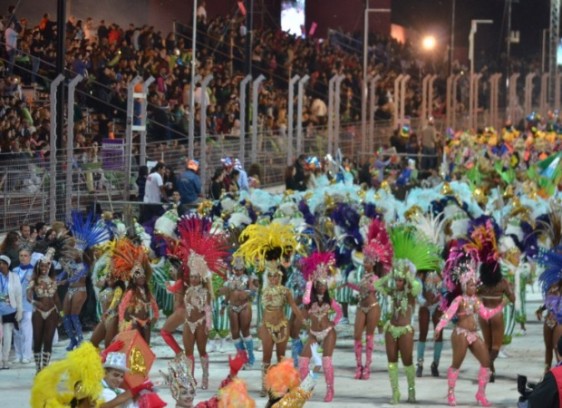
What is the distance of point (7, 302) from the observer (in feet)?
63.0

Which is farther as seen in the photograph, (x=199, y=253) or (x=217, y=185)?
(x=217, y=185)

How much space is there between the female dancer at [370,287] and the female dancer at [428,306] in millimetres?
679

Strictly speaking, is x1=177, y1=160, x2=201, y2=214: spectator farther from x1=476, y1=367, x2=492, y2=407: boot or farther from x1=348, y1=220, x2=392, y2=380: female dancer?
x1=476, y1=367, x2=492, y2=407: boot

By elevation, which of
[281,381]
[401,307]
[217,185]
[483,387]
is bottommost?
[483,387]

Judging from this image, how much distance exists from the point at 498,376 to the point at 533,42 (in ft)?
190

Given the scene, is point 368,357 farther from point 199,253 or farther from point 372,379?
point 199,253

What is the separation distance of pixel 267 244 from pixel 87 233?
11.4ft

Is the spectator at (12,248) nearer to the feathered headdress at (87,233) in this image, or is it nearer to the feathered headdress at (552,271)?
the feathered headdress at (87,233)

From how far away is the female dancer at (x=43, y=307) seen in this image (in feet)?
61.0

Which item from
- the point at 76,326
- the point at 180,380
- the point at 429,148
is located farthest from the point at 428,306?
the point at 429,148

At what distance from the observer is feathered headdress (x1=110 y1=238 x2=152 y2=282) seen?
17.6 meters

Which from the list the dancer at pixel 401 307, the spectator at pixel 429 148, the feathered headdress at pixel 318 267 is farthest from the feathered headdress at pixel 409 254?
the spectator at pixel 429 148

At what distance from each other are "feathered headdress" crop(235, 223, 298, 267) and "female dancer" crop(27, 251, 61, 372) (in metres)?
2.09

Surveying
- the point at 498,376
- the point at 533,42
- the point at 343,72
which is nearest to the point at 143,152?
the point at 498,376
